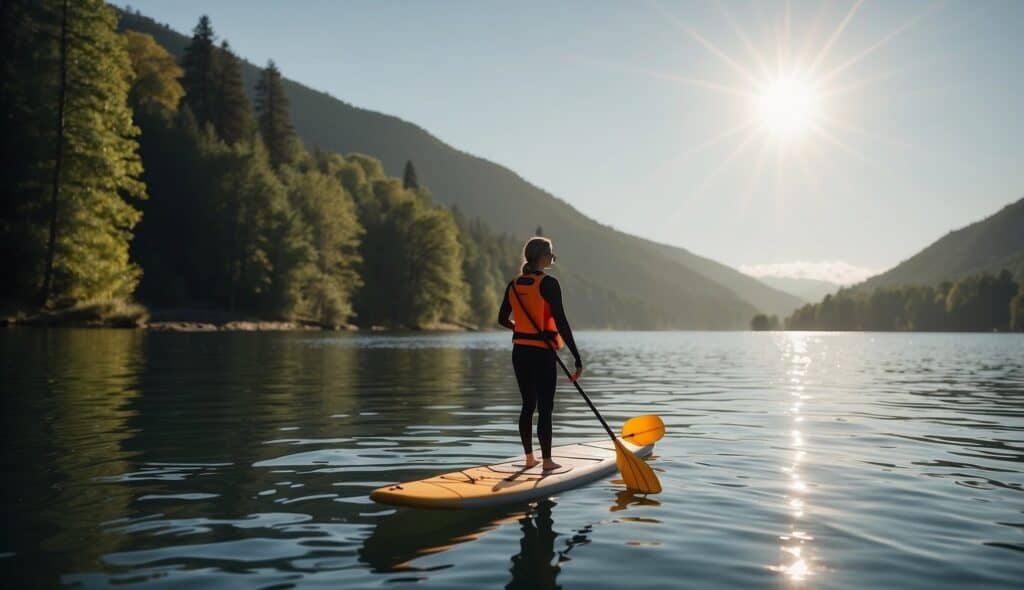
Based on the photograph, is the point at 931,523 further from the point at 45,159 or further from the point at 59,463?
the point at 45,159

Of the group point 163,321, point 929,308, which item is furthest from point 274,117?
point 929,308

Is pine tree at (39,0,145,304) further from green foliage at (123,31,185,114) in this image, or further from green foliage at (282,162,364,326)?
green foliage at (123,31,185,114)

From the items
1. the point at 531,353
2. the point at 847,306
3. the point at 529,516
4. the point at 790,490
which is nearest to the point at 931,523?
the point at 790,490

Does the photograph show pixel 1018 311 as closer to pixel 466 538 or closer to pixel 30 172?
pixel 30 172

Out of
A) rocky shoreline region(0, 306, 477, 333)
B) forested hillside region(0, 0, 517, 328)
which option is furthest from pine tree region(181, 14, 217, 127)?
rocky shoreline region(0, 306, 477, 333)

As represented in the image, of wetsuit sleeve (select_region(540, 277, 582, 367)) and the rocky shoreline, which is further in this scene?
the rocky shoreline

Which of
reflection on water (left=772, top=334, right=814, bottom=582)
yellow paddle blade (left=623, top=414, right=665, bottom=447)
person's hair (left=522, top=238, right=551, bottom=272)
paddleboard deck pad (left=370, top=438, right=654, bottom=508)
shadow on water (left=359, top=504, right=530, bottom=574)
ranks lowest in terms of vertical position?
shadow on water (left=359, top=504, right=530, bottom=574)

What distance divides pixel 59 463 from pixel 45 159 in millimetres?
38644

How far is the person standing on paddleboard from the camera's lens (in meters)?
9.44

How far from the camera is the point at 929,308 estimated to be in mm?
167875

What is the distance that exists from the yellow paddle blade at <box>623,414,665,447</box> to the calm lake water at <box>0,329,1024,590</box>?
415 mm

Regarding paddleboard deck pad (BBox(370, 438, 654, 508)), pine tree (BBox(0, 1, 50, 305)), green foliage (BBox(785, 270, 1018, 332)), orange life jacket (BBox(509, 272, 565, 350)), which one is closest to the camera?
paddleboard deck pad (BBox(370, 438, 654, 508))

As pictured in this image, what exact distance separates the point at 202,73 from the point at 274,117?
9434 mm

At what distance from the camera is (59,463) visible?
9906 mm
